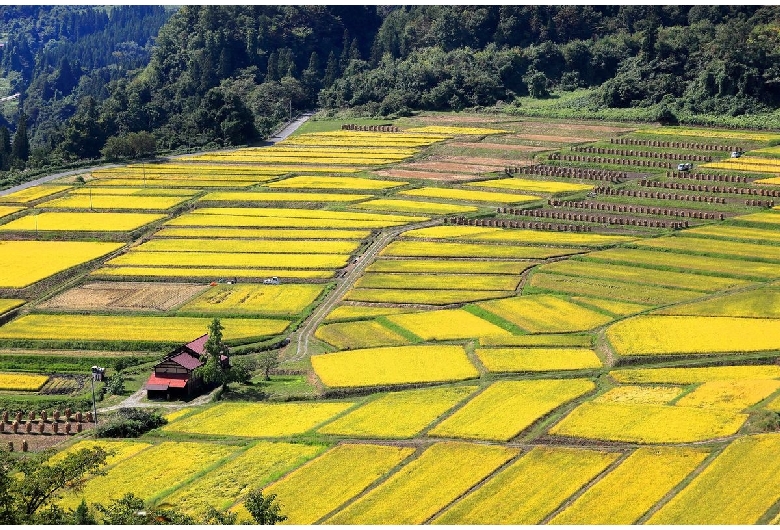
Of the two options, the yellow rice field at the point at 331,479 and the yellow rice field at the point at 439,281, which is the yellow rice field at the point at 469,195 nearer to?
the yellow rice field at the point at 439,281

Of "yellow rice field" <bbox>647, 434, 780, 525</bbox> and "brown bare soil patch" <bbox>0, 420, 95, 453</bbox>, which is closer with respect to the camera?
"yellow rice field" <bbox>647, 434, 780, 525</bbox>

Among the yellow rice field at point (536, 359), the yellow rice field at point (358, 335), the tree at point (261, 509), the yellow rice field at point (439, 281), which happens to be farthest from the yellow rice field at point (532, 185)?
the tree at point (261, 509)

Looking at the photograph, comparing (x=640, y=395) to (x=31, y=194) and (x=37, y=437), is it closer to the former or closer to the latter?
(x=37, y=437)

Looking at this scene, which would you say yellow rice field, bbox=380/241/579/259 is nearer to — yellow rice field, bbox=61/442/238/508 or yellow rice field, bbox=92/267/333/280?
yellow rice field, bbox=92/267/333/280

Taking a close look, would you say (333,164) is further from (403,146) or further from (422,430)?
(422,430)

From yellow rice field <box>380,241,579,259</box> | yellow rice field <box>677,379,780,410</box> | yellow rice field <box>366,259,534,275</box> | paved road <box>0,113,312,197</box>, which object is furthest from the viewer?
paved road <box>0,113,312,197</box>

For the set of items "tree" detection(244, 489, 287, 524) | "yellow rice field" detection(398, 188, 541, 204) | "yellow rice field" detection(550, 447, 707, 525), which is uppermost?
"tree" detection(244, 489, 287, 524)

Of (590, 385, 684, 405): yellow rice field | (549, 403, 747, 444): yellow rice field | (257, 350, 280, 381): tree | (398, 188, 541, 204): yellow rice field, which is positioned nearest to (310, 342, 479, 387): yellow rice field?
(257, 350, 280, 381): tree
